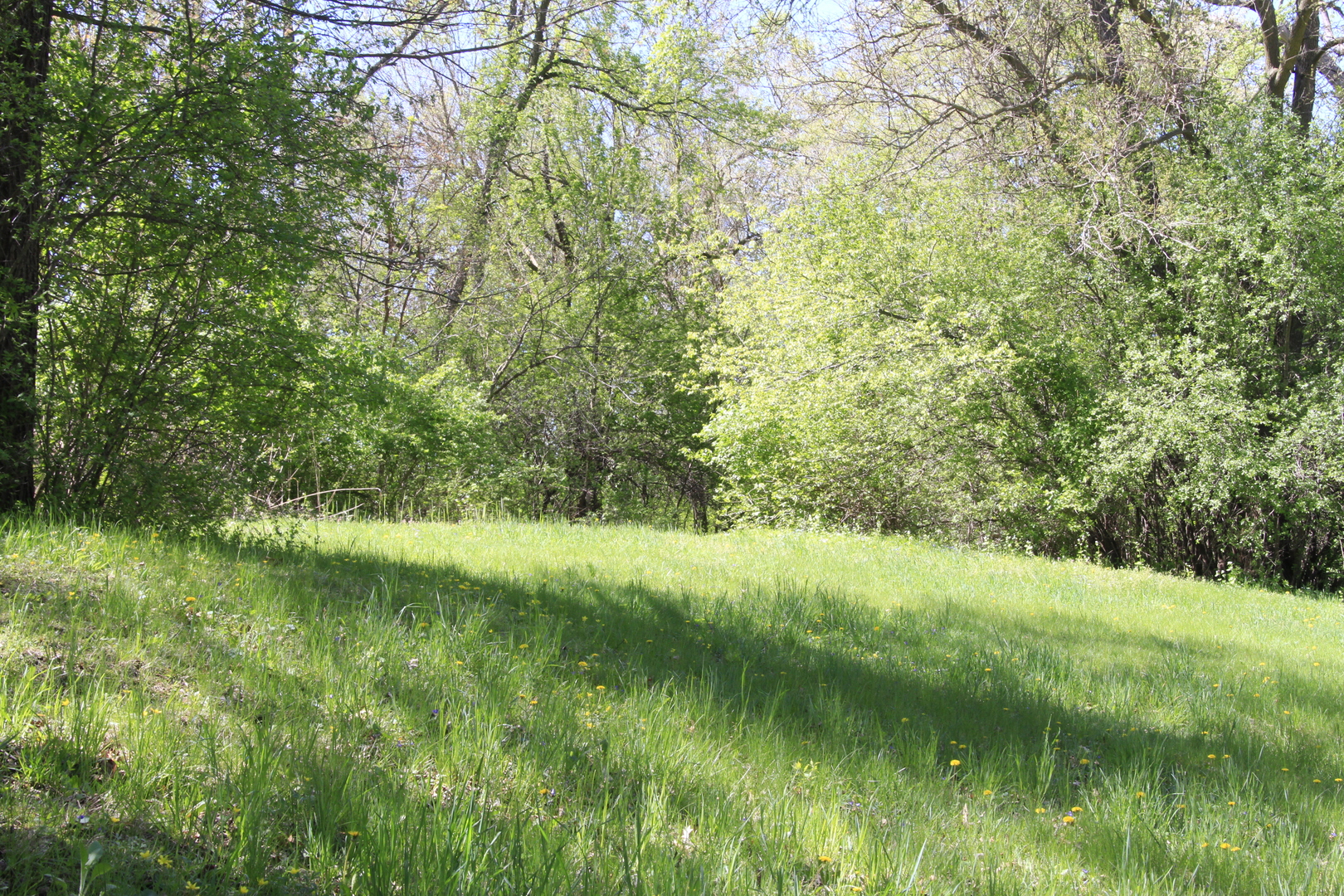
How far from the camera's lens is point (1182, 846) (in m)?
3.22

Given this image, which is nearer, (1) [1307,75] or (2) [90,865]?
(2) [90,865]

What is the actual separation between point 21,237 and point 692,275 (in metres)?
18.3

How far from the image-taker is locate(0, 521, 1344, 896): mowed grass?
2.44 metres

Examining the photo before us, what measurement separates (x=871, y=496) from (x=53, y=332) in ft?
49.6

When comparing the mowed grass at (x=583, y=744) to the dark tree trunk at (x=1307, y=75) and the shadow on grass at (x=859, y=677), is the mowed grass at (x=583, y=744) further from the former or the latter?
the dark tree trunk at (x=1307, y=75)

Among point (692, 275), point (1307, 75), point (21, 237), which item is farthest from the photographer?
point (692, 275)

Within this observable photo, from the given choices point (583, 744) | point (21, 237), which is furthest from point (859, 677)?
point (21, 237)

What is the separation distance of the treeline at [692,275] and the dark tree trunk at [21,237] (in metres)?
0.03

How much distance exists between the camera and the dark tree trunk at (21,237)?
539cm

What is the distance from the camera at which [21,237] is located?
566 centimetres

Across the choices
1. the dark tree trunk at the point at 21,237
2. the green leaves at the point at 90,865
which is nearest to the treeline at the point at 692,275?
the dark tree trunk at the point at 21,237

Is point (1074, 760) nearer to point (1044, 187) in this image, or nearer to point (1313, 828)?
point (1313, 828)

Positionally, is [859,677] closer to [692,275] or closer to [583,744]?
[583,744]

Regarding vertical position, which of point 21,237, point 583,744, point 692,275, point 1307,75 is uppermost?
point 1307,75
